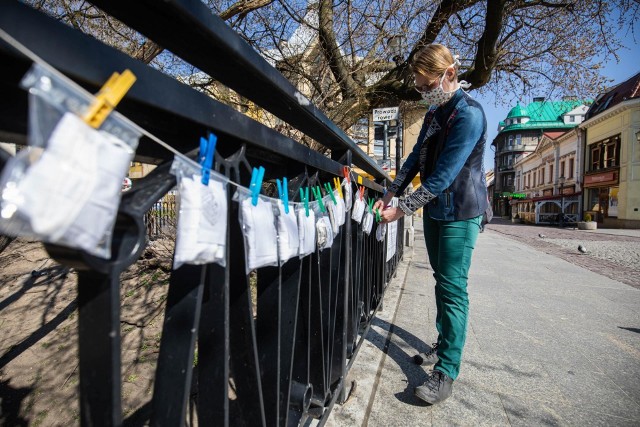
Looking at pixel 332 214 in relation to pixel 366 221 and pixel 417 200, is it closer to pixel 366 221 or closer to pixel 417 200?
pixel 417 200

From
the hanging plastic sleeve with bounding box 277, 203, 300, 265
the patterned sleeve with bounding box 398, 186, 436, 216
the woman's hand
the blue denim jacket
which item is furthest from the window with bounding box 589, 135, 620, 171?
the hanging plastic sleeve with bounding box 277, 203, 300, 265

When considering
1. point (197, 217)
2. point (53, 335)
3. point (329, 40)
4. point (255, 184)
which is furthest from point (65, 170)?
point (329, 40)

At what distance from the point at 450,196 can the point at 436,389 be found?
3.83 feet

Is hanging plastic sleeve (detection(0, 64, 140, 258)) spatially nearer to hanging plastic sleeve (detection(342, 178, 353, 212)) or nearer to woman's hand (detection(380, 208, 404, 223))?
hanging plastic sleeve (detection(342, 178, 353, 212))

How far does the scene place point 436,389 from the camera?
2.12 m

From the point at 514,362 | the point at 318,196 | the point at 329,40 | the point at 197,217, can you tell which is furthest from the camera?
the point at 329,40

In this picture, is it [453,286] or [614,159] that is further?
[614,159]

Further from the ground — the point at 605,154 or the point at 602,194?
the point at 605,154

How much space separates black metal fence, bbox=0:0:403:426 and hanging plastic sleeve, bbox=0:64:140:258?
0.06 m

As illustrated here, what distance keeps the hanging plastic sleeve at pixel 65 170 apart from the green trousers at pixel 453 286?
2.07 m

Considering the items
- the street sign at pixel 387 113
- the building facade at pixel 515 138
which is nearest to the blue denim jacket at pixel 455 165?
the street sign at pixel 387 113

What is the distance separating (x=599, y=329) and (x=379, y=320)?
2.19m

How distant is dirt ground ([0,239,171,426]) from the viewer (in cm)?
331

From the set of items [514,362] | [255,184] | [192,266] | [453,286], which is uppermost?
[255,184]
